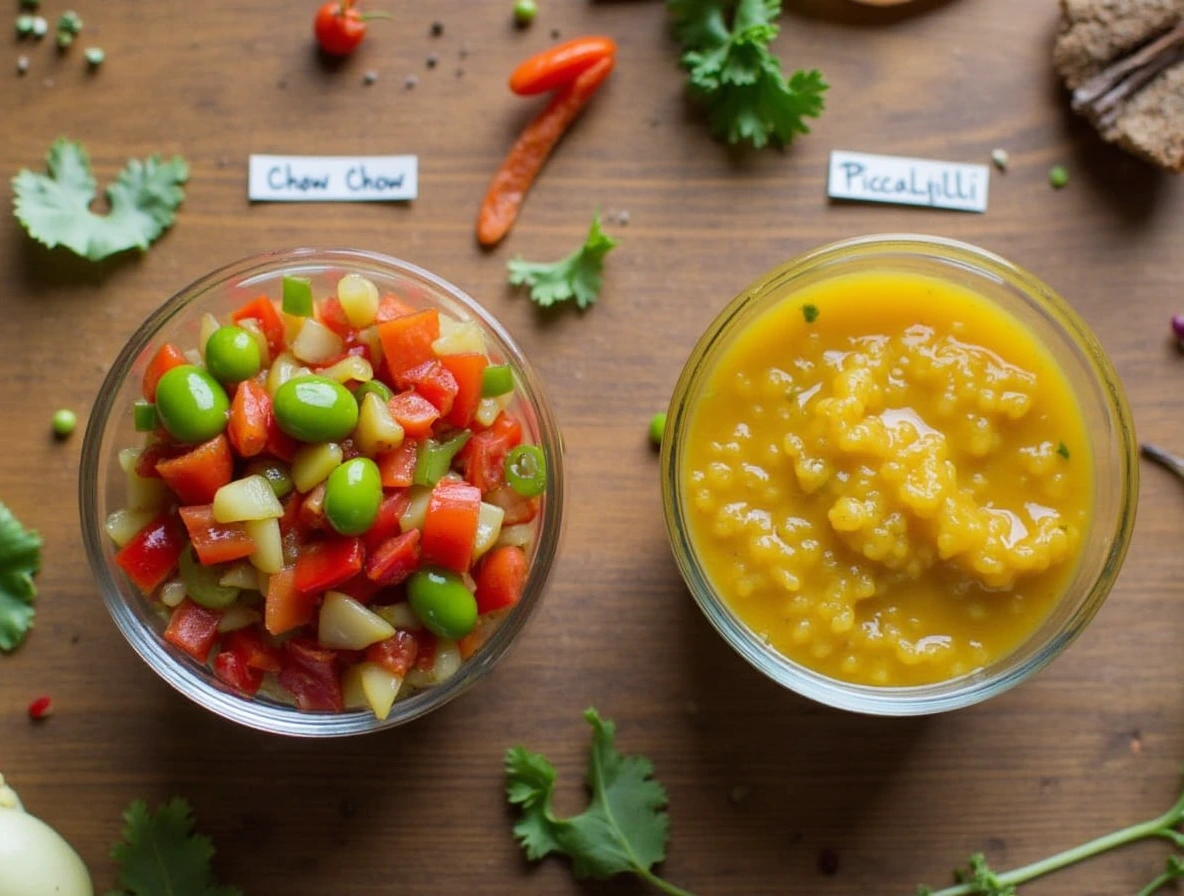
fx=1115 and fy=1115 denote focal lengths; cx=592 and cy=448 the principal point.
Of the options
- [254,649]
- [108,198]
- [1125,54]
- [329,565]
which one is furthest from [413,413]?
[1125,54]

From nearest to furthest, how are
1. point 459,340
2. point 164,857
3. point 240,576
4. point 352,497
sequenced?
point 352,497, point 240,576, point 459,340, point 164,857

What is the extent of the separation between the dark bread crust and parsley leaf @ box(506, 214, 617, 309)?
106 cm

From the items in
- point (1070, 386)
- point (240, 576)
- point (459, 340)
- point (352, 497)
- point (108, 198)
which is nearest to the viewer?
point (352, 497)

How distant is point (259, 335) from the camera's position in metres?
1.97

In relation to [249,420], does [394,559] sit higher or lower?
lower

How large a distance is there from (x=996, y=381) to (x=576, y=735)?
3.68 ft

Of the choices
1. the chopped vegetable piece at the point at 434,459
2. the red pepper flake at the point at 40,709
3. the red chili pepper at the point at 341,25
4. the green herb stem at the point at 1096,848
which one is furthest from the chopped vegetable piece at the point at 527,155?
the green herb stem at the point at 1096,848

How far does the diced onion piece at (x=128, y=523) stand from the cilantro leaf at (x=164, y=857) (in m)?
0.67

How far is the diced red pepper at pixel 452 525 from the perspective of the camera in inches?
73.3

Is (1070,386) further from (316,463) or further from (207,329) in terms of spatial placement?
(207,329)

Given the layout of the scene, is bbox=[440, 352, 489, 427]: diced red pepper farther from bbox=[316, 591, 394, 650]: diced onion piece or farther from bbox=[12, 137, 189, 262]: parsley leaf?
bbox=[12, 137, 189, 262]: parsley leaf

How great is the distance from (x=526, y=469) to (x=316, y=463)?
1.18 feet

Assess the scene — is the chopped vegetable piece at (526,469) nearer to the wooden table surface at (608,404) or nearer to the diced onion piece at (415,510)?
the diced onion piece at (415,510)

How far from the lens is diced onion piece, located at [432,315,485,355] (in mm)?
1981
